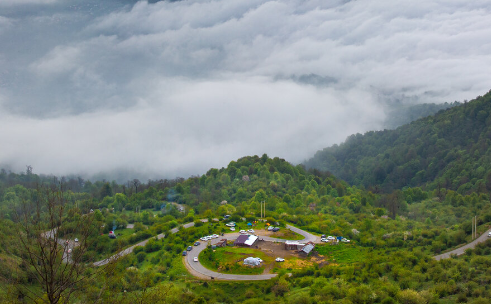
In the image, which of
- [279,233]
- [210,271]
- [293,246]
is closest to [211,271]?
[210,271]

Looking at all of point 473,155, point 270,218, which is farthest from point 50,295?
point 473,155

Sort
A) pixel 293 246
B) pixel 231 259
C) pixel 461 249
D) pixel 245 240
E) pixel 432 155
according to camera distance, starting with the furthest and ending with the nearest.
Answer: pixel 432 155 < pixel 245 240 < pixel 293 246 < pixel 231 259 < pixel 461 249

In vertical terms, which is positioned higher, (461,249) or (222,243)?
(222,243)

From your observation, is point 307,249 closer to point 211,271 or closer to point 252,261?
point 252,261

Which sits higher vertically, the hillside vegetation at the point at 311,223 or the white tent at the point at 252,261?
the hillside vegetation at the point at 311,223

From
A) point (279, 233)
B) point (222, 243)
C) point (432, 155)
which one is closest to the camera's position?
point (222, 243)

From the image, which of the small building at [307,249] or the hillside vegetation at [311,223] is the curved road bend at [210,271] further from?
the small building at [307,249]

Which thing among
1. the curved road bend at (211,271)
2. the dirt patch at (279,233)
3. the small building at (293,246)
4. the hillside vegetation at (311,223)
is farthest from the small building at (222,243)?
the small building at (293,246)

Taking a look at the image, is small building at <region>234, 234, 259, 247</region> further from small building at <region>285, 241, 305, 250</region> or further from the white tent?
the white tent
